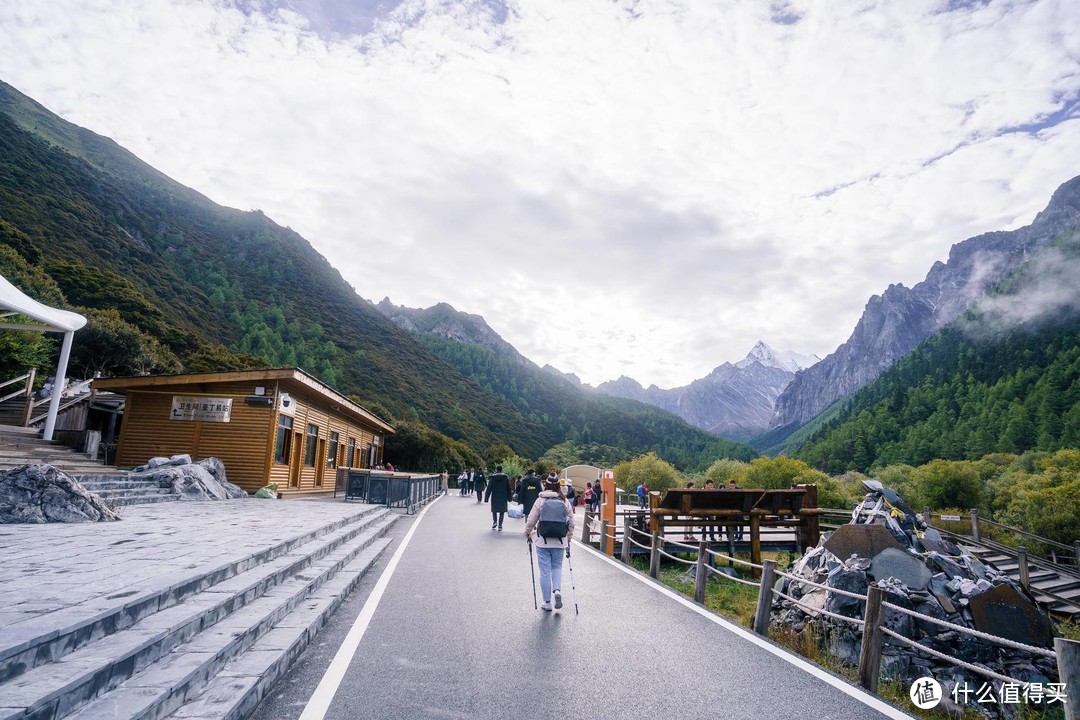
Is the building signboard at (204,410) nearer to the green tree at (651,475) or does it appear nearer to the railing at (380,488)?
the railing at (380,488)

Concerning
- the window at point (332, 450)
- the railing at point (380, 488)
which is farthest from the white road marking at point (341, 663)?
the window at point (332, 450)

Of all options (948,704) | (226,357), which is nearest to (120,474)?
(948,704)

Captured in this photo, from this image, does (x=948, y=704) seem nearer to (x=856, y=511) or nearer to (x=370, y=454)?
(x=856, y=511)

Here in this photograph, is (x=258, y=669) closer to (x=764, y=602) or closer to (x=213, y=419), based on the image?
(x=764, y=602)

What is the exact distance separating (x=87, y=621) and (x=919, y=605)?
390 inches

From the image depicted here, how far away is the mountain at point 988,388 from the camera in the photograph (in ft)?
240

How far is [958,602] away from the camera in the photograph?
337 inches

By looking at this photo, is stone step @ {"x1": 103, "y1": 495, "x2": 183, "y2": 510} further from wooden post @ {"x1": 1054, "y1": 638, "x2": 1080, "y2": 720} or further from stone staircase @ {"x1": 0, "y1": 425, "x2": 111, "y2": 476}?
wooden post @ {"x1": 1054, "y1": 638, "x2": 1080, "y2": 720}

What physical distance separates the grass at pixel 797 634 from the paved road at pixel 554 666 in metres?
0.81

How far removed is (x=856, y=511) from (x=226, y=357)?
4862cm

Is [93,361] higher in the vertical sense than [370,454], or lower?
higher

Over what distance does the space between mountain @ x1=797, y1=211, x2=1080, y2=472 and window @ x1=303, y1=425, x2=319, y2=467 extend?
77117 mm

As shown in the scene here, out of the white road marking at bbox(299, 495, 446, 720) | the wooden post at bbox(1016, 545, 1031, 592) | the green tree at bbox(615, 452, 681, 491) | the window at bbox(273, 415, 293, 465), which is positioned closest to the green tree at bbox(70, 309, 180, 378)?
the window at bbox(273, 415, 293, 465)

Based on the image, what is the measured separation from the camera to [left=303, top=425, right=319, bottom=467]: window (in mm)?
22777
